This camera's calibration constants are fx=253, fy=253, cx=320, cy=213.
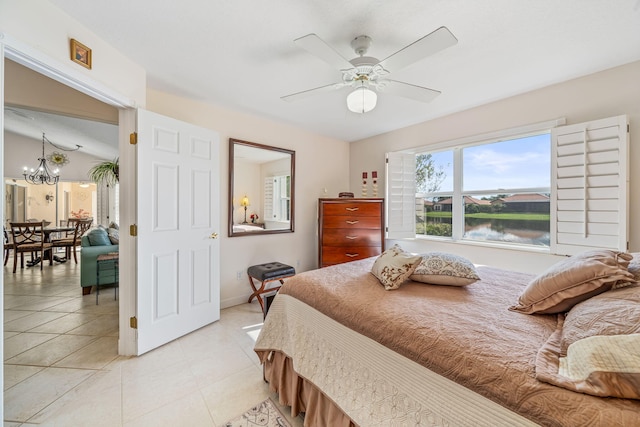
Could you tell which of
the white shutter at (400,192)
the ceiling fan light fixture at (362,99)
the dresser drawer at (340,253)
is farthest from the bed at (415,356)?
the white shutter at (400,192)

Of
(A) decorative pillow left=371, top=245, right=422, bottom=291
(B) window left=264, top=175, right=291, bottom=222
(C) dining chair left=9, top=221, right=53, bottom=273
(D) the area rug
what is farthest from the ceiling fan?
(C) dining chair left=9, top=221, right=53, bottom=273

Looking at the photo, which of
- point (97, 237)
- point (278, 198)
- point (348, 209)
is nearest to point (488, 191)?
point (348, 209)

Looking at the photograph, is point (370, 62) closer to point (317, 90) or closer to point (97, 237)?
point (317, 90)

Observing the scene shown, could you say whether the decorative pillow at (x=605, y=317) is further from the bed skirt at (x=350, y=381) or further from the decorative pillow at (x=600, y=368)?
the bed skirt at (x=350, y=381)

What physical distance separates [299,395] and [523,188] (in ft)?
10.1

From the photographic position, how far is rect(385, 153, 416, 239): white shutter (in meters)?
3.71

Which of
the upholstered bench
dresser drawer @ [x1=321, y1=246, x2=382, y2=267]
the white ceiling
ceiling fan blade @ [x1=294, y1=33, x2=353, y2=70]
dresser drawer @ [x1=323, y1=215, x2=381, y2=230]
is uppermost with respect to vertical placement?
the white ceiling

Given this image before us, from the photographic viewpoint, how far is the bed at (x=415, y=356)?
2.35 feet

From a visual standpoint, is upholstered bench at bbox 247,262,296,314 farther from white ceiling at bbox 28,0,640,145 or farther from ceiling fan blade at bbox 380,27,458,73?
ceiling fan blade at bbox 380,27,458,73

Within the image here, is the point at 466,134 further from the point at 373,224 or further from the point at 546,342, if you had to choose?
the point at 546,342

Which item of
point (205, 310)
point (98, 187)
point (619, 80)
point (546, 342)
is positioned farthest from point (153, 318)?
point (98, 187)

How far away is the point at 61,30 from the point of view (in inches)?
62.3

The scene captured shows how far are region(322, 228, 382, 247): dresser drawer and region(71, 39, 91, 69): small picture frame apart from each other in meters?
2.83

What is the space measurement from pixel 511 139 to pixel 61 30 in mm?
4027
